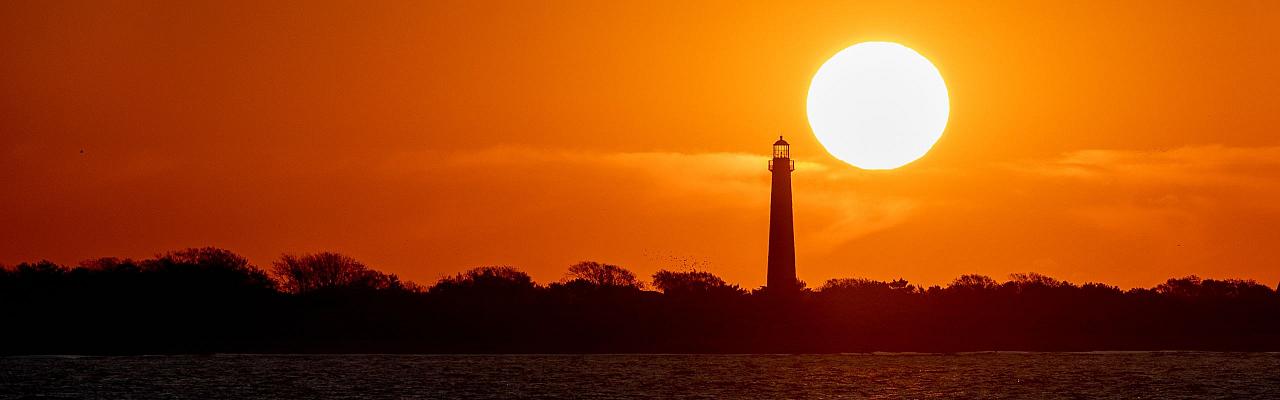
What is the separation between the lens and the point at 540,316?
129 metres

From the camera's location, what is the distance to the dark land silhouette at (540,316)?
120500 mm

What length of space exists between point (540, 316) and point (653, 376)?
696 inches

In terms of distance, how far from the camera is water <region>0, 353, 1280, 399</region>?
98.9m

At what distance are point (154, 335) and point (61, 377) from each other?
14.0m

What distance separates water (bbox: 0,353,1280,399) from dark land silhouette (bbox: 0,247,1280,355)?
1418 mm

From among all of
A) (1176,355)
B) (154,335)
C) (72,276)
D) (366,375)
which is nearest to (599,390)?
(366,375)

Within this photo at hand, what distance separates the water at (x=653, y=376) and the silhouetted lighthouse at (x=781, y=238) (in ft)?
18.5

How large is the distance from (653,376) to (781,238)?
36.8 ft

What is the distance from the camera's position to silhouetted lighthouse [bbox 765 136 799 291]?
110 m

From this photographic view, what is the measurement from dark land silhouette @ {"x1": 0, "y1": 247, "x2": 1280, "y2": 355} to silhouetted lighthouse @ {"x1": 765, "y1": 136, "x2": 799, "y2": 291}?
2.26 m

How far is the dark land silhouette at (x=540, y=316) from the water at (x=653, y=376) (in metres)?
1.42

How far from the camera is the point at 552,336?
424 feet

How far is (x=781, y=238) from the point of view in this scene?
360 feet

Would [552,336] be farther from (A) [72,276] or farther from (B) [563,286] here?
(A) [72,276]
